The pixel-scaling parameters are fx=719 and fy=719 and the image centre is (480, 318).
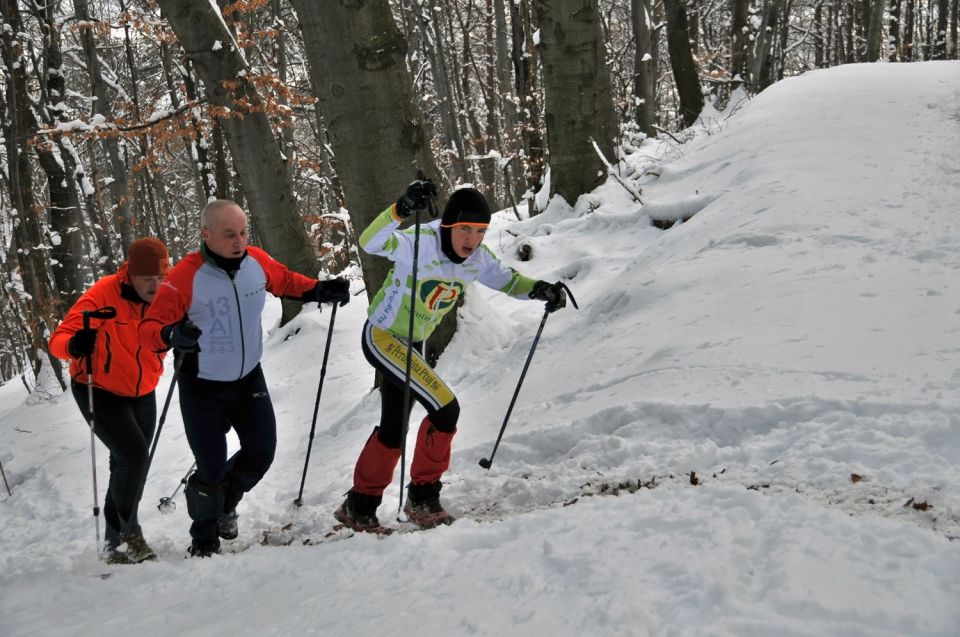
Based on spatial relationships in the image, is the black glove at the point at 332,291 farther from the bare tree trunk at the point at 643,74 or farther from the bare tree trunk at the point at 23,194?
A: the bare tree trunk at the point at 643,74

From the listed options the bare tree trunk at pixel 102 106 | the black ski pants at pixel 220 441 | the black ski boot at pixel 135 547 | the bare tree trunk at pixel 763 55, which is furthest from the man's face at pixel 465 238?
the bare tree trunk at pixel 763 55

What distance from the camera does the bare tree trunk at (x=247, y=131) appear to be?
311 inches

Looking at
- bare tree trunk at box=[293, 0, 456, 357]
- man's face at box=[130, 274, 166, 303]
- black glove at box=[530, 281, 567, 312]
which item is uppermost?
bare tree trunk at box=[293, 0, 456, 357]

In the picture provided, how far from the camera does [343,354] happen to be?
761 centimetres

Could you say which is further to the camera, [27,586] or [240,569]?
[27,586]

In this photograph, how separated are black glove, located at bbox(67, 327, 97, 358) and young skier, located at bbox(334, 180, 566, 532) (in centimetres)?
155

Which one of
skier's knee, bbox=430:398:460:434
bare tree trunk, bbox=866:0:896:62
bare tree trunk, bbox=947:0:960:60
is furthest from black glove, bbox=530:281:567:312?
bare tree trunk, bbox=947:0:960:60

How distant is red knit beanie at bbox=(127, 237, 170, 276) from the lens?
13.8ft

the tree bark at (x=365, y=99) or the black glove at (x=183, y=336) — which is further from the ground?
the tree bark at (x=365, y=99)

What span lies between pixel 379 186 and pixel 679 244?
8.34 feet

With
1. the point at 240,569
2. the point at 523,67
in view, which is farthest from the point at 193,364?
the point at 523,67

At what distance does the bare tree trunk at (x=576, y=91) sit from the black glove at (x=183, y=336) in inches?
231

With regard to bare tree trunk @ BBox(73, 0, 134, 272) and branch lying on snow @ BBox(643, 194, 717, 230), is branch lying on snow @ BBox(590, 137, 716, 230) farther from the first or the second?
bare tree trunk @ BBox(73, 0, 134, 272)

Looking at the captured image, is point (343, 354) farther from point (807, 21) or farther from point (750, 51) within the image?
point (807, 21)
